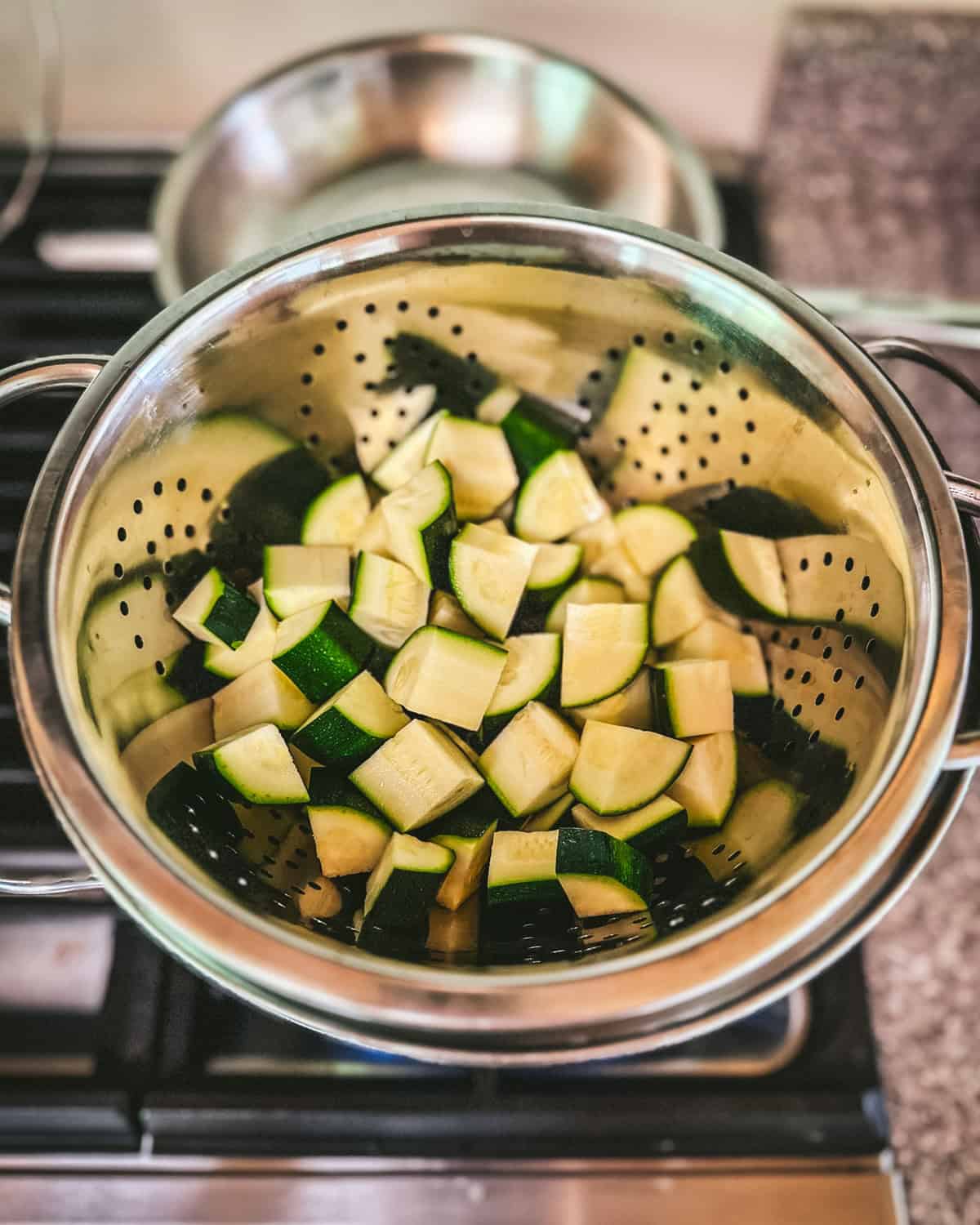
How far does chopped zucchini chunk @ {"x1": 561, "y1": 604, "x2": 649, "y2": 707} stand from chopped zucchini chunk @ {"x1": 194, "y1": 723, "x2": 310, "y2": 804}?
203mm

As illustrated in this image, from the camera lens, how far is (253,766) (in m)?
0.64

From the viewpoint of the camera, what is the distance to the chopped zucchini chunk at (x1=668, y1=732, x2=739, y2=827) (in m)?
0.67

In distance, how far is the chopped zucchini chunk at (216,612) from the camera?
697 mm

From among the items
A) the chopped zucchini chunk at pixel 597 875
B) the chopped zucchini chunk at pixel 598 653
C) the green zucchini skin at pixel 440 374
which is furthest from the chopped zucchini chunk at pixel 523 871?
the green zucchini skin at pixel 440 374

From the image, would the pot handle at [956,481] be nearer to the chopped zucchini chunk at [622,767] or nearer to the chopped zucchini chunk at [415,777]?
the chopped zucchini chunk at [622,767]

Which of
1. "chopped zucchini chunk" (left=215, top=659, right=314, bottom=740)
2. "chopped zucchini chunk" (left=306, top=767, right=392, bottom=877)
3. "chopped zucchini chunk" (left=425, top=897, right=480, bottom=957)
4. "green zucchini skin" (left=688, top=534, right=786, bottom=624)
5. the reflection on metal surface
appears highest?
"green zucchini skin" (left=688, top=534, right=786, bottom=624)

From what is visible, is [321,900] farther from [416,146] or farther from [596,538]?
[416,146]

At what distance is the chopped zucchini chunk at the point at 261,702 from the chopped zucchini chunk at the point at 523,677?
134 mm

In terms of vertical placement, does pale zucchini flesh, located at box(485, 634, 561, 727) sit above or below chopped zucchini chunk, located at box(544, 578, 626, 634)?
below

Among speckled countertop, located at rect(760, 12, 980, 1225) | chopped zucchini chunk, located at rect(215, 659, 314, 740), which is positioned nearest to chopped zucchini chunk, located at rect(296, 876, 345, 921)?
chopped zucchini chunk, located at rect(215, 659, 314, 740)

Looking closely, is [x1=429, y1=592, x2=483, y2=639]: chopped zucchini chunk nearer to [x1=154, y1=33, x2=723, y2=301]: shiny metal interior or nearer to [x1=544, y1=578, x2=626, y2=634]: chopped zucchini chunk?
[x1=544, y1=578, x2=626, y2=634]: chopped zucchini chunk

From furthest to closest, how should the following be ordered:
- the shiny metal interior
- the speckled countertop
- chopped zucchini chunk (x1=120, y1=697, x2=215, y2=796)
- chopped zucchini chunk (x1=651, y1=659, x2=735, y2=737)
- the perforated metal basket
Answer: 1. the shiny metal interior
2. the speckled countertop
3. chopped zucchini chunk (x1=651, y1=659, x2=735, y2=737)
4. chopped zucchini chunk (x1=120, y1=697, x2=215, y2=796)
5. the perforated metal basket

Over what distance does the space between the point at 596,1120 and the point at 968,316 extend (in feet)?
2.71

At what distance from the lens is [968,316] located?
A: 3.26ft
